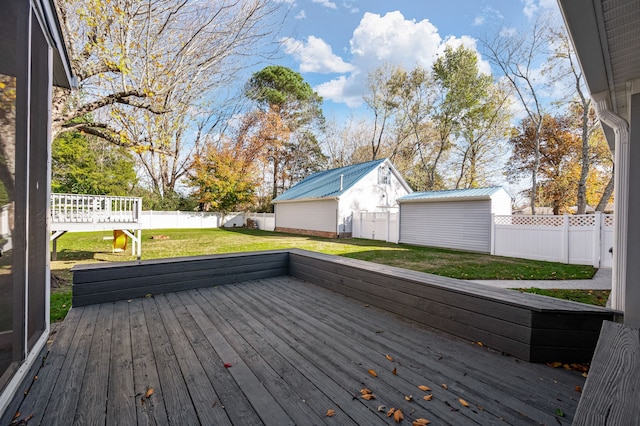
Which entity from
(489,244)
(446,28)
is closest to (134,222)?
(489,244)

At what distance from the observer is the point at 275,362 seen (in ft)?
7.07

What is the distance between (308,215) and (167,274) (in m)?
13.1

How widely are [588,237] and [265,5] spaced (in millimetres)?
9309

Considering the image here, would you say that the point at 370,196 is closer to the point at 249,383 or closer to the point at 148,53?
the point at 148,53

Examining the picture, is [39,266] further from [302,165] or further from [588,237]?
[302,165]

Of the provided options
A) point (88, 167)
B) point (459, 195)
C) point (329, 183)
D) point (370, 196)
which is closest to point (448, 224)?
point (459, 195)

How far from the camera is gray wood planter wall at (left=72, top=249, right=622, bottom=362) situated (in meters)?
2.19

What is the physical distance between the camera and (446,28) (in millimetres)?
15195

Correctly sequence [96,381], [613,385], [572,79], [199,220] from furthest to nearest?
[199,220], [572,79], [96,381], [613,385]

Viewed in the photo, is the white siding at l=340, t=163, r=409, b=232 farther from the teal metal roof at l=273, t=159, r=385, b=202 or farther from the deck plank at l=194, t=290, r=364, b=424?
the deck plank at l=194, t=290, r=364, b=424

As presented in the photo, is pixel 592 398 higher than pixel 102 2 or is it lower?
lower

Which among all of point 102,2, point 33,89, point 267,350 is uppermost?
point 102,2

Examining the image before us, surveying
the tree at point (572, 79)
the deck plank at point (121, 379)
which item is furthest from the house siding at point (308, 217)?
the deck plank at point (121, 379)

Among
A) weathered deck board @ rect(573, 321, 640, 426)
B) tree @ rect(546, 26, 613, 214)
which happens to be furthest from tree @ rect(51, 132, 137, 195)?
tree @ rect(546, 26, 613, 214)
